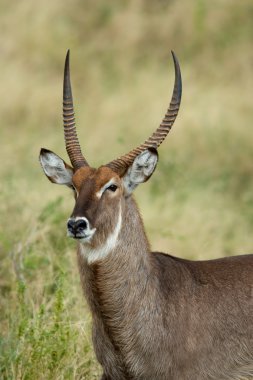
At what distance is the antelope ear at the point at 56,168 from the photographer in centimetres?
641

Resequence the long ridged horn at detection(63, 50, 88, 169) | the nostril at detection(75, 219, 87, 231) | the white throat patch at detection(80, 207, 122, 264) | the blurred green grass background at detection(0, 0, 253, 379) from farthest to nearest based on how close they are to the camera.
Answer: the blurred green grass background at detection(0, 0, 253, 379) → the long ridged horn at detection(63, 50, 88, 169) → the white throat patch at detection(80, 207, 122, 264) → the nostril at detection(75, 219, 87, 231)

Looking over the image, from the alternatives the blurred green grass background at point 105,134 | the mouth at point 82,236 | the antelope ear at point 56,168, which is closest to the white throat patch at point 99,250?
the mouth at point 82,236

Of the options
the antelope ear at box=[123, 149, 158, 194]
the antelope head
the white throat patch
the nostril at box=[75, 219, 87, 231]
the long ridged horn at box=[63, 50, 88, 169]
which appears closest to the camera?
the nostril at box=[75, 219, 87, 231]

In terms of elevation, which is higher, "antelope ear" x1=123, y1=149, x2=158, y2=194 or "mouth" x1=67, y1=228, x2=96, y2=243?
"antelope ear" x1=123, y1=149, x2=158, y2=194

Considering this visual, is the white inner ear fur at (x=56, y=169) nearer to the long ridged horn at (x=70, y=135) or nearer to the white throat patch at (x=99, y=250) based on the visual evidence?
the long ridged horn at (x=70, y=135)

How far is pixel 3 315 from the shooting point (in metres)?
7.83

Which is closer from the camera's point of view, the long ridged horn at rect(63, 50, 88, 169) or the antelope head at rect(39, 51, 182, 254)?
the antelope head at rect(39, 51, 182, 254)

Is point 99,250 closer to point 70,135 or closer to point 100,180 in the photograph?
point 100,180

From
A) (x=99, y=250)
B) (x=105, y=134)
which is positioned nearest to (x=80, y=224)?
(x=99, y=250)

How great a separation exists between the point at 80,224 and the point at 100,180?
1.28ft

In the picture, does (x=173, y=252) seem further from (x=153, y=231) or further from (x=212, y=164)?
(x=212, y=164)

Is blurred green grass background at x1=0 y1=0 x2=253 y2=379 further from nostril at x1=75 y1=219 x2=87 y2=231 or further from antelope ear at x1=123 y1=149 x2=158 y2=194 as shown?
nostril at x1=75 y1=219 x2=87 y2=231

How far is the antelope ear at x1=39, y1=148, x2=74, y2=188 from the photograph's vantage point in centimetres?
641

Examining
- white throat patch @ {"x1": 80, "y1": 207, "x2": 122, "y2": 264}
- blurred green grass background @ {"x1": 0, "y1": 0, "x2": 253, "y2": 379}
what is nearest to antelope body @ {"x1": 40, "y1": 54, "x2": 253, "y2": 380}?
white throat patch @ {"x1": 80, "y1": 207, "x2": 122, "y2": 264}
